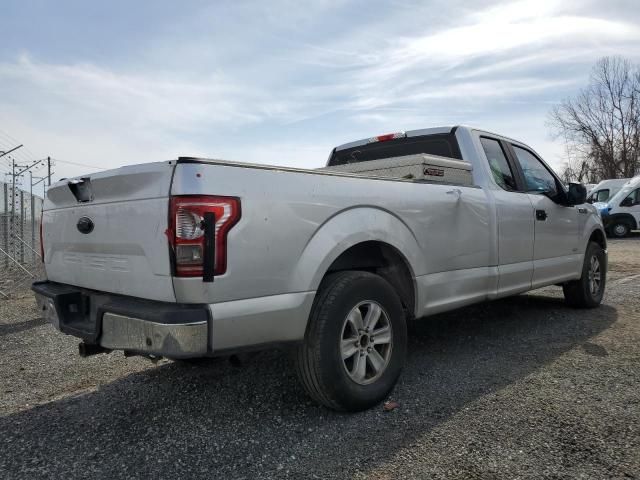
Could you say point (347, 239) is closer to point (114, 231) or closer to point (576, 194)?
point (114, 231)

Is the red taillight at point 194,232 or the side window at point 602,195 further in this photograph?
the side window at point 602,195

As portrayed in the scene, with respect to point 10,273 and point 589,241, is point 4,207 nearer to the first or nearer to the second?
point 10,273

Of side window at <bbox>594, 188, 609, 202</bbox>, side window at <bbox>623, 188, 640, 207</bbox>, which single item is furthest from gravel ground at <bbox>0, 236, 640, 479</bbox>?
side window at <bbox>594, 188, 609, 202</bbox>

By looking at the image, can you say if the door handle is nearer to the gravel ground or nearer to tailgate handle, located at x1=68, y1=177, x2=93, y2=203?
the gravel ground

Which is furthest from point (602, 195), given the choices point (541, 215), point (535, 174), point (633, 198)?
point (541, 215)

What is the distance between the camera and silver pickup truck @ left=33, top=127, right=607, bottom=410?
8.02 ft

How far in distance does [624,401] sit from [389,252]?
5.65 feet

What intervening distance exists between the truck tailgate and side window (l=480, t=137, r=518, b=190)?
3171mm

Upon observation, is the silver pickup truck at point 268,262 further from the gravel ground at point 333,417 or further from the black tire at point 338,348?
the gravel ground at point 333,417

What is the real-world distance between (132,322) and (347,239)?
1.25 m

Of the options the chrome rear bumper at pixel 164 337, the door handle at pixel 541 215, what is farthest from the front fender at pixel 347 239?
the door handle at pixel 541 215

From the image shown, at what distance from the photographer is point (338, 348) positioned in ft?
9.55

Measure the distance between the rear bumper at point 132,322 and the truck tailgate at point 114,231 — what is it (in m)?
0.07

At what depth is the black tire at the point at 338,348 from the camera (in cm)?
285
